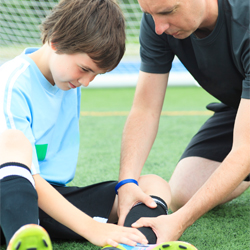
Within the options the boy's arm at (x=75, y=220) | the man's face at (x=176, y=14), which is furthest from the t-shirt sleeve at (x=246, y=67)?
the boy's arm at (x=75, y=220)

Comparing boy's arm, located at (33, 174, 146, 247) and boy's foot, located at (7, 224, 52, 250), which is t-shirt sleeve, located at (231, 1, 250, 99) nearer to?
boy's arm, located at (33, 174, 146, 247)

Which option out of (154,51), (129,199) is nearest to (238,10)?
(154,51)

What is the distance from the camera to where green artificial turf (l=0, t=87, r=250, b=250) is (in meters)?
1.22

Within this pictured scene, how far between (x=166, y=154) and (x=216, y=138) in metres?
0.60

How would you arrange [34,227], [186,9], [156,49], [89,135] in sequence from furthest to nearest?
[89,135], [156,49], [186,9], [34,227]

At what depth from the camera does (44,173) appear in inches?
47.2

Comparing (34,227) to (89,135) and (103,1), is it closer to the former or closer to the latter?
(103,1)

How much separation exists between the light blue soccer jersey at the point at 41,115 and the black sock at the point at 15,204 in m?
0.14

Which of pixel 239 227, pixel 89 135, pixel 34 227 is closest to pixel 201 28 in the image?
pixel 239 227

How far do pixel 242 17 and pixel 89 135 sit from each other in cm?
179

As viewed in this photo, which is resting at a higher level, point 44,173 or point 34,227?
point 34,227

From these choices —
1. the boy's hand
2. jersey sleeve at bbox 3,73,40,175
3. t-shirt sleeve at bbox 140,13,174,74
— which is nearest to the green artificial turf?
the boy's hand

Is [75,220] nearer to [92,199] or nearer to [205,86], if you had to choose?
[92,199]

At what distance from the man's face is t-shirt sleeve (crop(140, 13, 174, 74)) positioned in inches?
8.9
